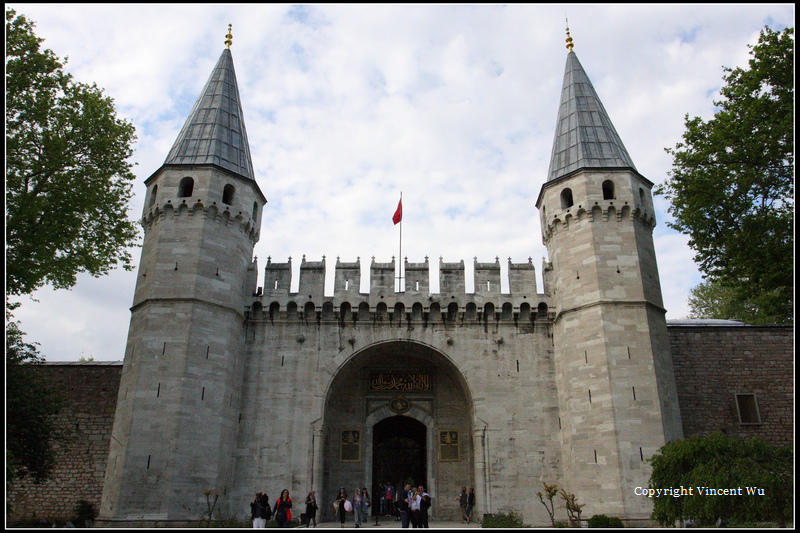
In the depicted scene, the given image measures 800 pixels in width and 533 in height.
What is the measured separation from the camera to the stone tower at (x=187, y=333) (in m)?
16.7

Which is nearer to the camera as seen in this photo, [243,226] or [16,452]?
[16,452]

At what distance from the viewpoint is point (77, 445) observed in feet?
67.1

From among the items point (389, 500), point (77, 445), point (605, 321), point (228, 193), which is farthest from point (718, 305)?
point (77, 445)

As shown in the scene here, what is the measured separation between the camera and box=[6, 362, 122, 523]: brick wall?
19.8 meters

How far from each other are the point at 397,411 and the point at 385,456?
261 cm

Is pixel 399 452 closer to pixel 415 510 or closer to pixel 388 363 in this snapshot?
pixel 388 363

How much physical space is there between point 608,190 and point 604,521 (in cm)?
1106

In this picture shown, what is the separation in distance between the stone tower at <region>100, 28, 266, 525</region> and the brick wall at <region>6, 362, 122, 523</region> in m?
3.45

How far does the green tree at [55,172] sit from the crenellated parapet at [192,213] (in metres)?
1.30

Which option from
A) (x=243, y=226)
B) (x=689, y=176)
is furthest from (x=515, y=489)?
(x=243, y=226)

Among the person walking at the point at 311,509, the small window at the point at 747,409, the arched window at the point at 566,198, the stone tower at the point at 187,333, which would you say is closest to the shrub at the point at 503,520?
the person walking at the point at 311,509

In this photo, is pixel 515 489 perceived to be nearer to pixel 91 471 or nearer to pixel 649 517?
pixel 649 517

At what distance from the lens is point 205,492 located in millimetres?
16984

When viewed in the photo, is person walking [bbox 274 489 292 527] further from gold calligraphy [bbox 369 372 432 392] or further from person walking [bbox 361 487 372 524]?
gold calligraphy [bbox 369 372 432 392]
